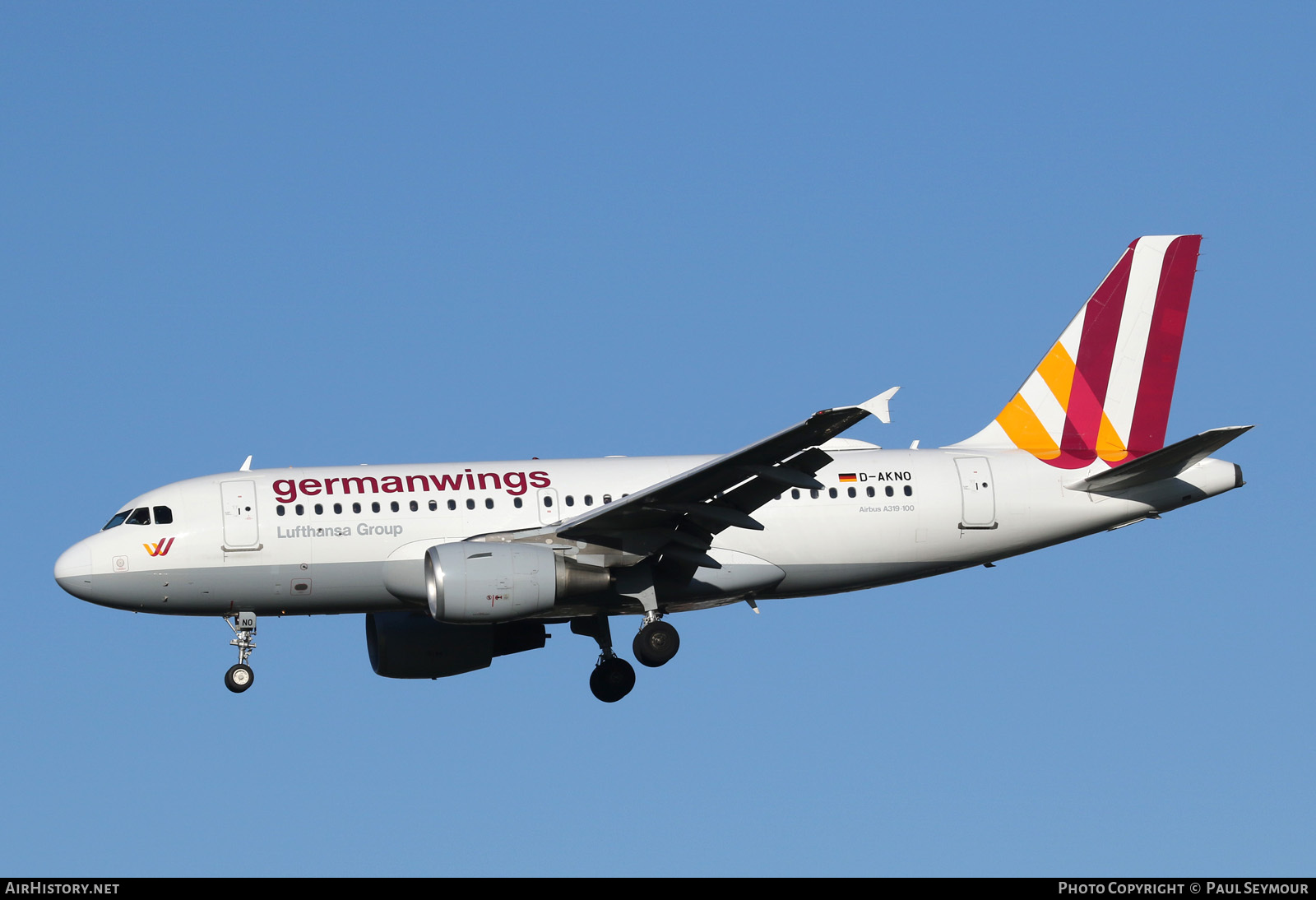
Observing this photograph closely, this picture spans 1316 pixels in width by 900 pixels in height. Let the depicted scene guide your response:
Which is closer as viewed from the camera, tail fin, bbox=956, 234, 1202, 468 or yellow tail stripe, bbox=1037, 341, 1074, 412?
tail fin, bbox=956, 234, 1202, 468

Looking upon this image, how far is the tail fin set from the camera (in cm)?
3612

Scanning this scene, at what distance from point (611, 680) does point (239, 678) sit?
710cm

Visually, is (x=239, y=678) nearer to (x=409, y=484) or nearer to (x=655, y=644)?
(x=409, y=484)

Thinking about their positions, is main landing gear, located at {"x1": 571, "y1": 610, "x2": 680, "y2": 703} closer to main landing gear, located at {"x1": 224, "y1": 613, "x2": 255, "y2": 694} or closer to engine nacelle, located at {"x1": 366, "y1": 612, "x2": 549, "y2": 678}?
engine nacelle, located at {"x1": 366, "y1": 612, "x2": 549, "y2": 678}

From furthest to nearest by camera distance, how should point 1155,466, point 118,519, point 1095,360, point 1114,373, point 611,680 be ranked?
1. point 1095,360
2. point 1114,373
3. point 611,680
4. point 1155,466
5. point 118,519

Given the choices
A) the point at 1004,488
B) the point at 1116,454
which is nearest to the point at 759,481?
the point at 1004,488

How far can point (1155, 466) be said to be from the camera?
34062 mm

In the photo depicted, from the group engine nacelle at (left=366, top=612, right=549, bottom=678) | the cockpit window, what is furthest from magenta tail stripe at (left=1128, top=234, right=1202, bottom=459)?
the cockpit window

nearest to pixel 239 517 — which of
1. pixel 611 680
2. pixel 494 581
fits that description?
→ pixel 494 581

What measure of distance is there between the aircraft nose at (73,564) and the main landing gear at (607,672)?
9.21 metres

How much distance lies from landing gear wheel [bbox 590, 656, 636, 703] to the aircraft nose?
9709 millimetres

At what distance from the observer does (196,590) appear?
108 ft
